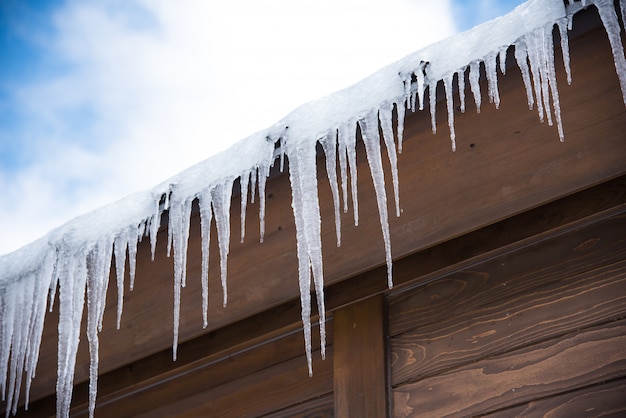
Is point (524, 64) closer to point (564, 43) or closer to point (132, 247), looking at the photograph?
point (564, 43)

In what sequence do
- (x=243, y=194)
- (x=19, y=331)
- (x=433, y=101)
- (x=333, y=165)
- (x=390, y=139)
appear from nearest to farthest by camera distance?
(x=433, y=101) < (x=390, y=139) < (x=333, y=165) < (x=243, y=194) < (x=19, y=331)

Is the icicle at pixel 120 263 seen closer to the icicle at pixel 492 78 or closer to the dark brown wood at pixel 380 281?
the dark brown wood at pixel 380 281

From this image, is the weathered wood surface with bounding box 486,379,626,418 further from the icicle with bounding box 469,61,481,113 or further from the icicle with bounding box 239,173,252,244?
the icicle with bounding box 239,173,252,244

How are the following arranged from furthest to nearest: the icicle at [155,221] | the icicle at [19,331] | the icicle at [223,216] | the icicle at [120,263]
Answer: the icicle at [19,331] < the icicle at [120,263] < the icicle at [155,221] < the icicle at [223,216]

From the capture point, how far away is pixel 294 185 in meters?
2.60

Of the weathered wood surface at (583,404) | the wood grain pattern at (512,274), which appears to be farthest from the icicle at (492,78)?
the weathered wood surface at (583,404)

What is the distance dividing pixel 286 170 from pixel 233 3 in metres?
12.1

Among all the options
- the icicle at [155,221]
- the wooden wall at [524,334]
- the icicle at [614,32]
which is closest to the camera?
the icicle at [614,32]

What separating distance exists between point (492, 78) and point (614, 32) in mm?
327

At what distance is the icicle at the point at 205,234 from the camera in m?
2.69

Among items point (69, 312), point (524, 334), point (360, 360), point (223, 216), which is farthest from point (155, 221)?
point (524, 334)

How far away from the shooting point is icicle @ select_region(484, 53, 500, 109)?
7.25 ft

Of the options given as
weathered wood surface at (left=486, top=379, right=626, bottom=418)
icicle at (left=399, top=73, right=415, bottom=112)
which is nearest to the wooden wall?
weathered wood surface at (left=486, top=379, right=626, bottom=418)

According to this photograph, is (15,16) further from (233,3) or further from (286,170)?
(286,170)
